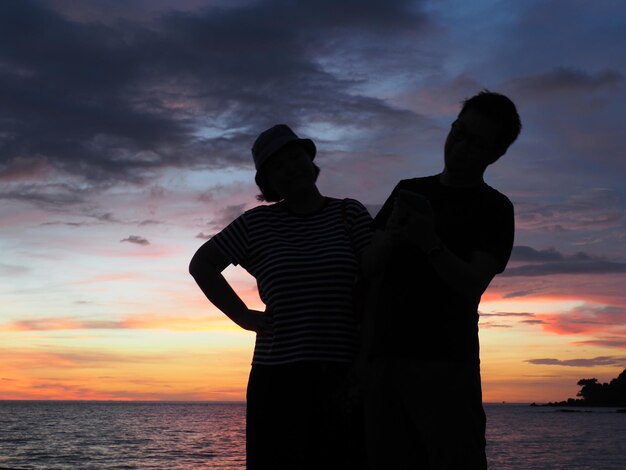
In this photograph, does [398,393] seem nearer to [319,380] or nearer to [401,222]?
[319,380]

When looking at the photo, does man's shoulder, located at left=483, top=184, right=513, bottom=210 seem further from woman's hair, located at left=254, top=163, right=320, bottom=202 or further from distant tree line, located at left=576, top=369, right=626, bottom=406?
distant tree line, located at left=576, top=369, right=626, bottom=406

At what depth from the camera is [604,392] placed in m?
181

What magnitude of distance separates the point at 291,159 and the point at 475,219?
3.16 ft

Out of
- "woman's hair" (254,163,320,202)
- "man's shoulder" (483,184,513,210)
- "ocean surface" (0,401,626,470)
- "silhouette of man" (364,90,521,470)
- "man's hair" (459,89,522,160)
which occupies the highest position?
"man's hair" (459,89,522,160)

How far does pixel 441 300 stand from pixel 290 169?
1022 millimetres

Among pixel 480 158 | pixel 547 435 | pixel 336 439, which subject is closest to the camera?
pixel 480 158

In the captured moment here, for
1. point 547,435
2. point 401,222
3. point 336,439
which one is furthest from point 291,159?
point 547,435

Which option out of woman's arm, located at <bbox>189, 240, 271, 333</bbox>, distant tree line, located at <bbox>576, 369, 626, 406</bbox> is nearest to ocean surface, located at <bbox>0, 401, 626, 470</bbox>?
woman's arm, located at <bbox>189, 240, 271, 333</bbox>

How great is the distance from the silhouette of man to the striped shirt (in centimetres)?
25

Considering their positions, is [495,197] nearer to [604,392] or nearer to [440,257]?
[440,257]

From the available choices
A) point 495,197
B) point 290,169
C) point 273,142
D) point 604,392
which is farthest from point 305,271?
point 604,392

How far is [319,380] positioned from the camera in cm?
317

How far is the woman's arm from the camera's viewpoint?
3.48 metres

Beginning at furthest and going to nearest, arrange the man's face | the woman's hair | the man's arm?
the woman's hair < the man's face < the man's arm
